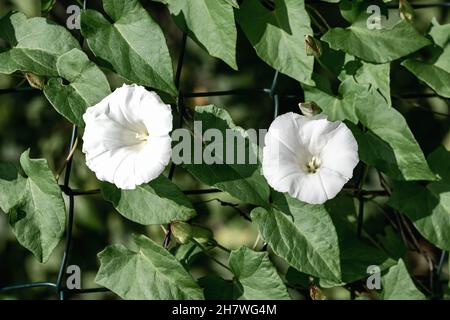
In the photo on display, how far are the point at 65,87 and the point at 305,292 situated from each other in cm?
49

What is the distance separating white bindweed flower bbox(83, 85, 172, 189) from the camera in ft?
3.37

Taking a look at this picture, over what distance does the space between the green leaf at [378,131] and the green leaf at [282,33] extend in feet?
0.24


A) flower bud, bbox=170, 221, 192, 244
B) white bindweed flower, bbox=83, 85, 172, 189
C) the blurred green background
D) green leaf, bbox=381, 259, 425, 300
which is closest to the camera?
white bindweed flower, bbox=83, 85, 172, 189

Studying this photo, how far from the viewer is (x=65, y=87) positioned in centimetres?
109

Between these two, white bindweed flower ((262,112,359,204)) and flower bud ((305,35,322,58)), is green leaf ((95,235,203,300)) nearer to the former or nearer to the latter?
white bindweed flower ((262,112,359,204))

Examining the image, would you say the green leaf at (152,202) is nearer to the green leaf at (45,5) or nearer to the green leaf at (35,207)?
the green leaf at (35,207)

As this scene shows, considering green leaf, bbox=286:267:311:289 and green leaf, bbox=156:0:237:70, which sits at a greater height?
green leaf, bbox=156:0:237:70

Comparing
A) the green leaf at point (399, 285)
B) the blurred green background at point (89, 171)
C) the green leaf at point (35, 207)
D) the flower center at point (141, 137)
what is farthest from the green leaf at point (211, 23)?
the blurred green background at point (89, 171)

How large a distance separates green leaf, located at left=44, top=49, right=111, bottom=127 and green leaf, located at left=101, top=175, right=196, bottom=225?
112 mm

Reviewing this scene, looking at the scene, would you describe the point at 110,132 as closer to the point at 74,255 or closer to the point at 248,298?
the point at 248,298

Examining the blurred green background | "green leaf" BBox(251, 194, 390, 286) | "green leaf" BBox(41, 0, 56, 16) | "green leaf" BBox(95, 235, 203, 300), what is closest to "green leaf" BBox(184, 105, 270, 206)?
"green leaf" BBox(251, 194, 390, 286)

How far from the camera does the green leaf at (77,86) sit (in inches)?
42.6

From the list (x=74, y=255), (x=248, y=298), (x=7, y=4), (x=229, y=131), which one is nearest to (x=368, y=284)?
(x=248, y=298)

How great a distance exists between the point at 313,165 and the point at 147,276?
0.90 ft
